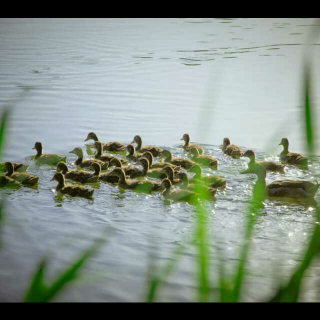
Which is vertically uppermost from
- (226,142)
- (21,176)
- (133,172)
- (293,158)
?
(226,142)

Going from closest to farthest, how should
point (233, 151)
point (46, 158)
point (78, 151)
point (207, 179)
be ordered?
point (207, 179) < point (46, 158) < point (78, 151) < point (233, 151)

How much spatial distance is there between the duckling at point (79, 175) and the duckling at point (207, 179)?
1.33 meters

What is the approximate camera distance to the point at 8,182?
294 inches

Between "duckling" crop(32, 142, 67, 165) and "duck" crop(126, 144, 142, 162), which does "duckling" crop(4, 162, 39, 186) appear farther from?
"duck" crop(126, 144, 142, 162)

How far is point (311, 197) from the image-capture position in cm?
713

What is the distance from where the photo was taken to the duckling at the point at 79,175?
783cm

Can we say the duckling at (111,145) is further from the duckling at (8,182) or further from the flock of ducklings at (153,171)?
the duckling at (8,182)

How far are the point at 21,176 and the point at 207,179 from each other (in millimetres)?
2366

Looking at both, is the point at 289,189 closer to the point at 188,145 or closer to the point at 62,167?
the point at 188,145

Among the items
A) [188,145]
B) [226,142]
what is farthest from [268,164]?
[188,145]

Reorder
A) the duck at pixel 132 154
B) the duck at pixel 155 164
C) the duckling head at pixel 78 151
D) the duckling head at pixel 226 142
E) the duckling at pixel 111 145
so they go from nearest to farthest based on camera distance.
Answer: the duck at pixel 155 164 < the duckling head at pixel 78 151 < the duck at pixel 132 154 < the duckling head at pixel 226 142 < the duckling at pixel 111 145

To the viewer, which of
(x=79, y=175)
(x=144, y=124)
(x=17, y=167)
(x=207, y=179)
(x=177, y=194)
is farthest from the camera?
(x=144, y=124)

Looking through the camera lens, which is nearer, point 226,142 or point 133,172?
point 133,172

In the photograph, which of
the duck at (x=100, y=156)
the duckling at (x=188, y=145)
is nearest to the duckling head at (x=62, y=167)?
the duck at (x=100, y=156)
